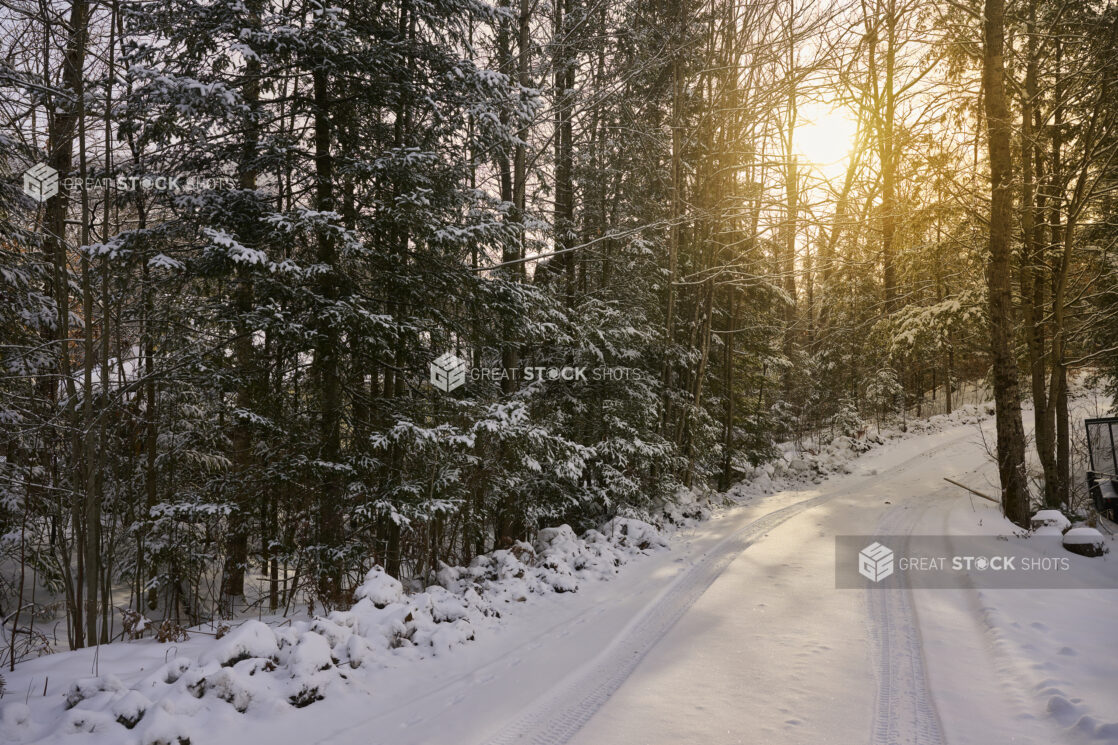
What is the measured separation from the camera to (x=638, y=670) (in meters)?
4.85

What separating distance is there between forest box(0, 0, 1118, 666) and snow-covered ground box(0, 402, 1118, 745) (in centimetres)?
151

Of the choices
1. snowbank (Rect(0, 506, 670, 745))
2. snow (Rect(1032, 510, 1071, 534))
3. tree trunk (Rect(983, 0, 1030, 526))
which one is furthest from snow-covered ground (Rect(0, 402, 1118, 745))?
tree trunk (Rect(983, 0, 1030, 526))

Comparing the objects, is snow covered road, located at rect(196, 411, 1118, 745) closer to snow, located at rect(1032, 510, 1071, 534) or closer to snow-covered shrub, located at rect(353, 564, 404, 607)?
snow-covered shrub, located at rect(353, 564, 404, 607)

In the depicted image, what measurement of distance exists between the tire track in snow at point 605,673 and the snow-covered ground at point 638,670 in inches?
0.9

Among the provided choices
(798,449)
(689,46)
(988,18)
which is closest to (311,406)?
(689,46)

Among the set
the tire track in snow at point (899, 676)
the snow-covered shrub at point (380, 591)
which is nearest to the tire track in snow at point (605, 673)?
the tire track in snow at point (899, 676)

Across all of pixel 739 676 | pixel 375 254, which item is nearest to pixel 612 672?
pixel 739 676

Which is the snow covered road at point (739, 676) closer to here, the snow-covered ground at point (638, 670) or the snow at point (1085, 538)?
the snow-covered ground at point (638, 670)

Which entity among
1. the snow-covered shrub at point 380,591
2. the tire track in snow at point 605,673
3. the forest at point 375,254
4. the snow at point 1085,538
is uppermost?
the forest at point 375,254

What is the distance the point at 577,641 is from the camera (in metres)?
5.62

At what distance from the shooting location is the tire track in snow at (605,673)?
390 cm

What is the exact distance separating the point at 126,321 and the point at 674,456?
10570 mm

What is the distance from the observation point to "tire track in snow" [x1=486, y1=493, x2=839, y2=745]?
3896 mm

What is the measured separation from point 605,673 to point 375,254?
554 cm
